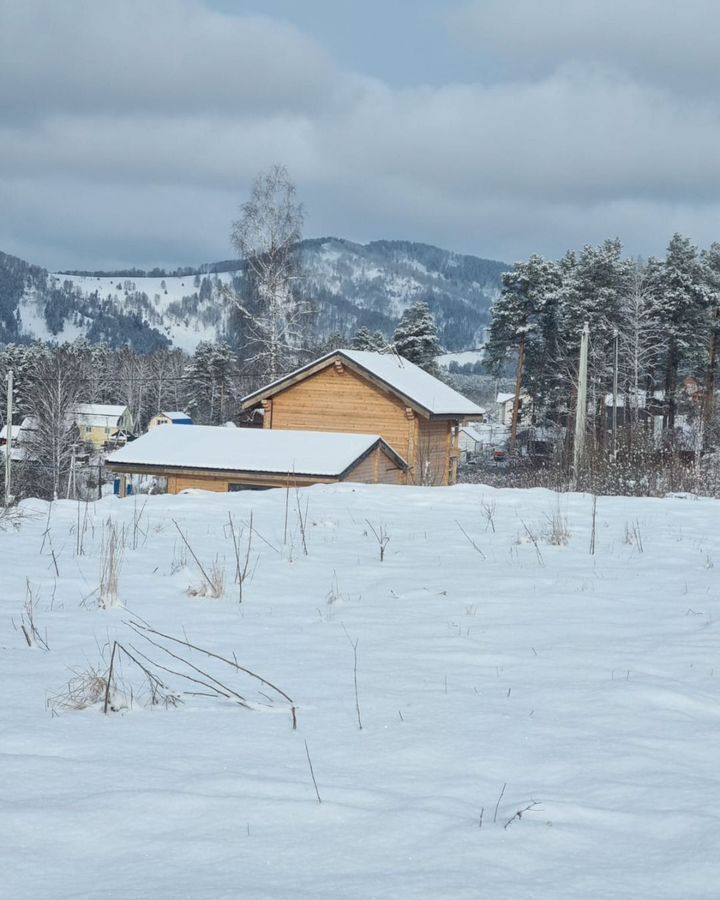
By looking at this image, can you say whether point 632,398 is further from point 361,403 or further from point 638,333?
point 361,403

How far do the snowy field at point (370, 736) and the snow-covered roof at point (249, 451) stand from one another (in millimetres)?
15495

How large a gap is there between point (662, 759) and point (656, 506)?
7.32 meters

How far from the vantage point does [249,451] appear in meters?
22.4

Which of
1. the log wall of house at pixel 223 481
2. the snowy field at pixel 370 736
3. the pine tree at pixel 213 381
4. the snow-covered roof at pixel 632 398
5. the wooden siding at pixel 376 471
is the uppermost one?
the pine tree at pixel 213 381

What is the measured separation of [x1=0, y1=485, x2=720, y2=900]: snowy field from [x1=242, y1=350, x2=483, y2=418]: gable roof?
20.7 meters

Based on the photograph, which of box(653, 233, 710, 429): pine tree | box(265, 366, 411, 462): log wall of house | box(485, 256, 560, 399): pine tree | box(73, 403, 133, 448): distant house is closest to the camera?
box(265, 366, 411, 462): log wall of house

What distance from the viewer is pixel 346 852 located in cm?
186

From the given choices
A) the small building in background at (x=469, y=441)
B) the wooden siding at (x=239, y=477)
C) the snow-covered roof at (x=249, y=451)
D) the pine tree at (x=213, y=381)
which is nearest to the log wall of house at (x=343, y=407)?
the wooden siding at (x=239, y=477)

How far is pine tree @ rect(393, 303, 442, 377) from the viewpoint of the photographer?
170 feet

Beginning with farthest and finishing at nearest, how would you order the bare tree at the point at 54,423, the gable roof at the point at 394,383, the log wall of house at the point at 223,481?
1. the bare tree at the point at 54,423
2. the gable roof at the point at 394,383
3. the log wall of house at the point at 223,481

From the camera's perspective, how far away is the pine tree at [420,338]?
2039 inches

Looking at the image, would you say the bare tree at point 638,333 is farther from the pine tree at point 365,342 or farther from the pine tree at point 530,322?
the pine tree at point 365,342

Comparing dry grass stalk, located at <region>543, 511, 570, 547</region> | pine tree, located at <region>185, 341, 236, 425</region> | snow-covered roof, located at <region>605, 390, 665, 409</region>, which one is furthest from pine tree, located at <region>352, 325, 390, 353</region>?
dry grass stalk, located at <region>543, 511, 570, 547</region>

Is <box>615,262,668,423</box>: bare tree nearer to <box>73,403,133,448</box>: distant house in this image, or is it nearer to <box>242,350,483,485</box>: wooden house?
<box>242,350,483,485</box>: wooden house
